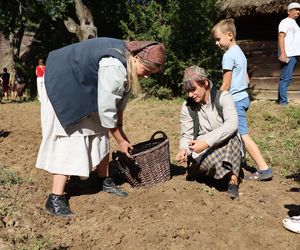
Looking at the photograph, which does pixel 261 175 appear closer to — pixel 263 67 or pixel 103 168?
pixel 103 168

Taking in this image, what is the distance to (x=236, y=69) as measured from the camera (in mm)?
4422

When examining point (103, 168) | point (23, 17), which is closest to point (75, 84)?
point (103, 168)

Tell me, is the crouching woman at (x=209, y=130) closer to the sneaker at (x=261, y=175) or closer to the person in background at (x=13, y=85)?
the sneaker at (x=261, y=175)

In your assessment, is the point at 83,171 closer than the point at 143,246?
No

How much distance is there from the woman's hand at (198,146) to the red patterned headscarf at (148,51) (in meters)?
0.79

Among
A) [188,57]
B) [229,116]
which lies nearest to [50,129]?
[229,116]

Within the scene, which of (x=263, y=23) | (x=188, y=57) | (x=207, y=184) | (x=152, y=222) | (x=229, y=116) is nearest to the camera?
(x=152, y=222)

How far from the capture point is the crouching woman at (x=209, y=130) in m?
3.81

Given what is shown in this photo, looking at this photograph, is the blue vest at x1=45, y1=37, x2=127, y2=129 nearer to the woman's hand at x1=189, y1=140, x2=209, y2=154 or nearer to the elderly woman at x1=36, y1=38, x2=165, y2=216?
the elderly woman at x1=36, y1=38, x2=165, y2=216

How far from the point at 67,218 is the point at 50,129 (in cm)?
74

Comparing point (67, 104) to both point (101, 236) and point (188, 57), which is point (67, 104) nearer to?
point (101, 236)

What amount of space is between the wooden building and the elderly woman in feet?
21.4

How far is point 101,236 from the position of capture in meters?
3.25

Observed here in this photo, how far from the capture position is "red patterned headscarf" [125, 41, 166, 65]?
3352mm
